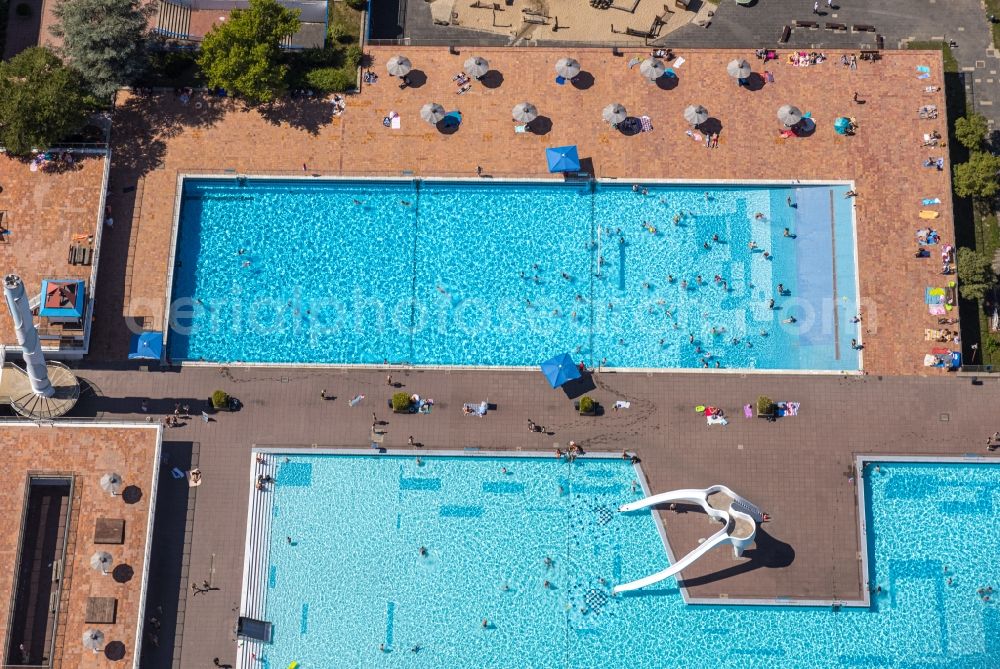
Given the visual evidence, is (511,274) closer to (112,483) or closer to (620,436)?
(620,436)

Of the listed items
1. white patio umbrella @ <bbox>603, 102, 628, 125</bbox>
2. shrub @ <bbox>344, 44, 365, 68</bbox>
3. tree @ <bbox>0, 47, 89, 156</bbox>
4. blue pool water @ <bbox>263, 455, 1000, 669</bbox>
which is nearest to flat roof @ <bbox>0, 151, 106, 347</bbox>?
tree @ <bbox>0, 47, 89, 156</bbox>

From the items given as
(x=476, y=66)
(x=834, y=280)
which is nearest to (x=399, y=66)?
(x=476, y=66)

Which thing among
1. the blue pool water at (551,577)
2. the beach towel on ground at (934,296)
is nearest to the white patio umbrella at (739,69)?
the beach towel on ground at (934,296)

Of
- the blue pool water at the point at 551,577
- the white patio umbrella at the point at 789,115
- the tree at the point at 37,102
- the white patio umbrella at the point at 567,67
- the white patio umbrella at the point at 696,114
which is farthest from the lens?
the white patio umbrella at the point at 567,67

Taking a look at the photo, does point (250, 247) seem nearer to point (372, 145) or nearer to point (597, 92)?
point (372, 145)

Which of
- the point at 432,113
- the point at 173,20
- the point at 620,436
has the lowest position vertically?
the point at 620,436

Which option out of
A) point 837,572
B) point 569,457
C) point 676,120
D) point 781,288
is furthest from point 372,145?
point 837,572

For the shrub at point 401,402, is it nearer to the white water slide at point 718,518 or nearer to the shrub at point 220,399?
the shrub at point 220,399
